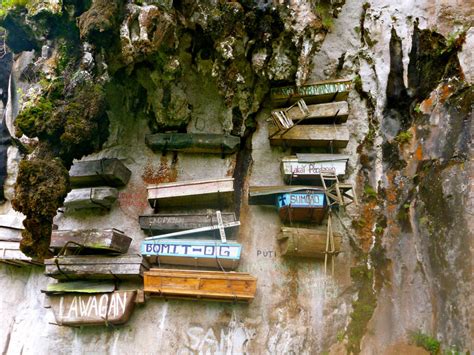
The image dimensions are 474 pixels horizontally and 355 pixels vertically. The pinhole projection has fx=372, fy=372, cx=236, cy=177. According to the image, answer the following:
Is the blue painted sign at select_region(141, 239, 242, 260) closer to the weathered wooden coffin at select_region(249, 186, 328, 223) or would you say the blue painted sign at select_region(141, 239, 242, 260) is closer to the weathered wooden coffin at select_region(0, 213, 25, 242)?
the weathered wooden coffin at select_region(249, 186, 328, 223)

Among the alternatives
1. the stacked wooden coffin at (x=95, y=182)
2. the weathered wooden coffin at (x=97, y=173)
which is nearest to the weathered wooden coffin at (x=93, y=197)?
the stacked wooden coffin at (x=95, y=182)

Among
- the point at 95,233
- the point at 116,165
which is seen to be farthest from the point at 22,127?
the point at 95,233

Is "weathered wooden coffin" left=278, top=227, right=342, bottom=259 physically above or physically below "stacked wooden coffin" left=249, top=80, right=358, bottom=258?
below

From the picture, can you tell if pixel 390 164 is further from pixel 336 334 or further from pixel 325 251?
pixel 336 334

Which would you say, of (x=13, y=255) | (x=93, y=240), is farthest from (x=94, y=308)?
(x=13, y=255)

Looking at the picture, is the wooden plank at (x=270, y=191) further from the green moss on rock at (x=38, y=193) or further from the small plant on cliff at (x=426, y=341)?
the green moss on rock at (x=38, y=193)

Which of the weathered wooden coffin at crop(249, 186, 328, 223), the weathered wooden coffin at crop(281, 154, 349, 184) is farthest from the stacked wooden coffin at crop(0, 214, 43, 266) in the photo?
the weathered wooden coffin at crop(281, 154, 349, 184)
